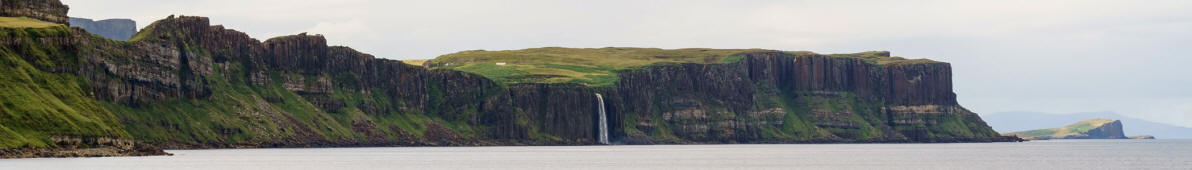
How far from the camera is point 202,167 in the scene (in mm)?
175875

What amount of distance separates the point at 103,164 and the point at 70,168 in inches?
523

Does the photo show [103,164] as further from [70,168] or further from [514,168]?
[514,168]

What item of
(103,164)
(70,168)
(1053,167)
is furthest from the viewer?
(1053,167)

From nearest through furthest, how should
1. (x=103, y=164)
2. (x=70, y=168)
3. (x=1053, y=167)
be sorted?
1. (x=70, y=168)
2. (x=103, y=164)
3. (x=1053, y=167)

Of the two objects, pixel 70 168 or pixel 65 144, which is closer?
pixel 70 168

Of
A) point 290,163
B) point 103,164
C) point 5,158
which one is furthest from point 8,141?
point 290,163

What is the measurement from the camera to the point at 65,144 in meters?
192

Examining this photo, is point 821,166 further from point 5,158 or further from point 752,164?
point 5,158

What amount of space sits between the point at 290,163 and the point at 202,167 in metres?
16.9

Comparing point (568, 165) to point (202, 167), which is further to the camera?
point (568, 165)

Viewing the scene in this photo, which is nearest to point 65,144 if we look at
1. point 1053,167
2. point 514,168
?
point 514,168

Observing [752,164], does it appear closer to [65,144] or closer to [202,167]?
[202,167]

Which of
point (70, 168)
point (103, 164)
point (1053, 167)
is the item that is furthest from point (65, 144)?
point (1053, 167)

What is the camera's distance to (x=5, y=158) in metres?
178
